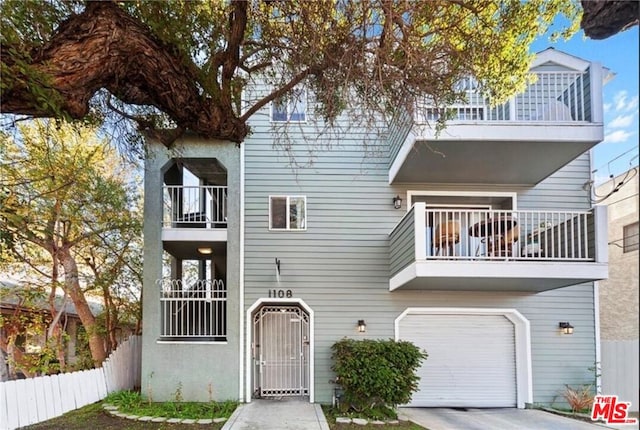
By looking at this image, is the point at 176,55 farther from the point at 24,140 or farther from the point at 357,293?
the point at 357,293

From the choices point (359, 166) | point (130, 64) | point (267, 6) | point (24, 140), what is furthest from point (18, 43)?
point (359, 166)

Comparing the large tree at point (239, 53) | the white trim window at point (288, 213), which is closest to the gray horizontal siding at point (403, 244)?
the white trim window at point (288, 213)

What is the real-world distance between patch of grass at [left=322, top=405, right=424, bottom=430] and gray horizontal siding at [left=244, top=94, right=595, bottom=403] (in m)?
0.75

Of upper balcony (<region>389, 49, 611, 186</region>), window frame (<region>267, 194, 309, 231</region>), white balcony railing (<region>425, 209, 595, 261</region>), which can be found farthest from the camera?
window frame (<region>267, 194, 309, 231</region>)

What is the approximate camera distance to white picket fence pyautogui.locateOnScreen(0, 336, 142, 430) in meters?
6.28

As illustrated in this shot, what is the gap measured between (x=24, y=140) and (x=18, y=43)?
15.8 ft

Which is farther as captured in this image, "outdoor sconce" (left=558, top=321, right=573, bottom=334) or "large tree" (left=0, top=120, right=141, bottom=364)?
"outdoor sconce" (left=558, top=321, right=573, bottom=334)

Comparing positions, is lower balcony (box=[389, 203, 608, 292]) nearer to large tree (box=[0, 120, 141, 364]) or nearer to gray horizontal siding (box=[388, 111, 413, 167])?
gray horizontal siding (box=[388, 111, 413, 167])

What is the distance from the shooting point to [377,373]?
727cm

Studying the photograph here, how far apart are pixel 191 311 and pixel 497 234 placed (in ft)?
19.5

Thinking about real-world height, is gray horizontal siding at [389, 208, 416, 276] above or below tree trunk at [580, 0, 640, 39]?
below

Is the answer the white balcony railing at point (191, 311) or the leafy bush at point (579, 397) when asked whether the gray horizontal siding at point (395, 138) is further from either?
the leafy bush at point (579, 397)

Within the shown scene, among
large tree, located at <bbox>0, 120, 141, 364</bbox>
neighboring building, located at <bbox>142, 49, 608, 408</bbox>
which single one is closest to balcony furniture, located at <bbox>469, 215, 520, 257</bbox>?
neighboring building, located at <bbox>142, 49, 608, 408</bbox>

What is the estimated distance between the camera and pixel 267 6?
16.6ft
